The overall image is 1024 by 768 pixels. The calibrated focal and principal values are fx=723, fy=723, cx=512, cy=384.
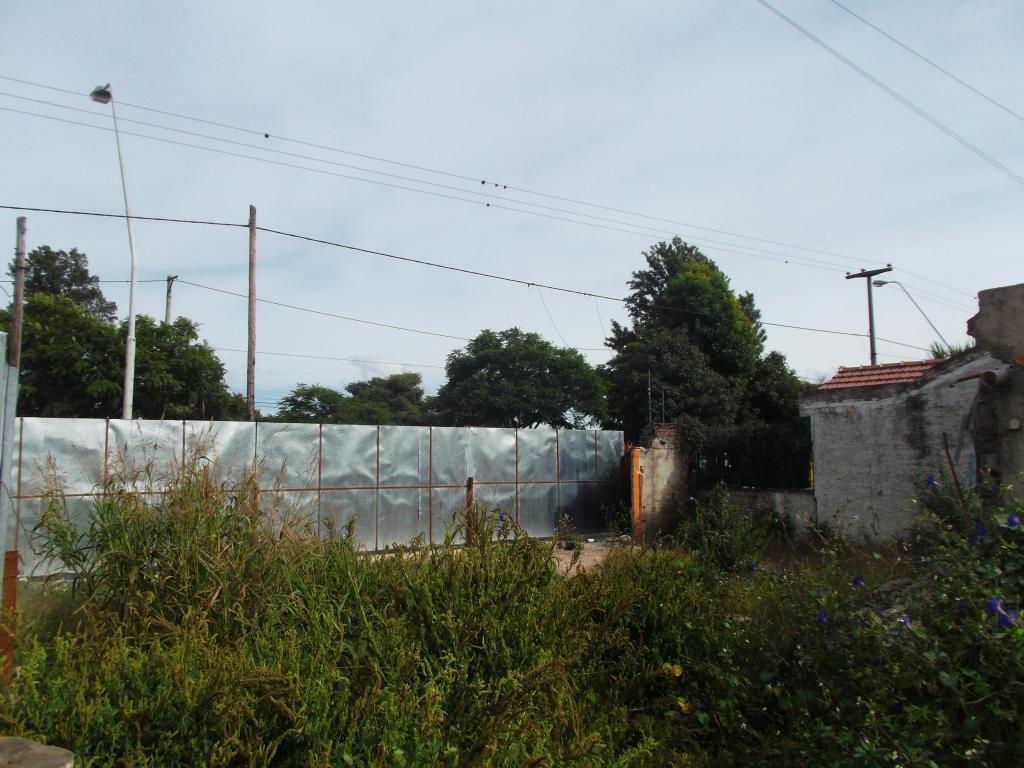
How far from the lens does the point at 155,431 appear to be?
10.3 metres

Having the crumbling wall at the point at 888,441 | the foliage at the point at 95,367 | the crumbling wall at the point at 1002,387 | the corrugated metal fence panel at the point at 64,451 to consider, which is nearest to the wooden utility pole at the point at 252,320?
the foliage at the point at 95,367

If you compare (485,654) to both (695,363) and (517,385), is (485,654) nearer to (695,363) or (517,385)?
(695,363)

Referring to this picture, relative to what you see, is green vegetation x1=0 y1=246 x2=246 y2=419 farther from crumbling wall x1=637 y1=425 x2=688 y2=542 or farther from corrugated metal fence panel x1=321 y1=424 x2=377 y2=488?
crumbling wall x1=637 y1=425 x2=688 y2=542

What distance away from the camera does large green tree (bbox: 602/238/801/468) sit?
61.7 ft

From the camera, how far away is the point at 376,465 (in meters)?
12.4

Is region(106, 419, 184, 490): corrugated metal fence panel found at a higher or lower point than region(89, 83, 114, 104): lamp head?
lower

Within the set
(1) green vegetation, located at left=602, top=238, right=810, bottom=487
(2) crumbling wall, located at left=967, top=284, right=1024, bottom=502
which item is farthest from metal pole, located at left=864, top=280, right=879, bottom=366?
(2) crumbling wall, located at left=967, top=284, right=1024, bottom=502

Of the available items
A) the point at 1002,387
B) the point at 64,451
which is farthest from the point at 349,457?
the point at 1002,387

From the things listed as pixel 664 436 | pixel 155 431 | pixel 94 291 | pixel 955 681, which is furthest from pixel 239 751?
pixel 94 291

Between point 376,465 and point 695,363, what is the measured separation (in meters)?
10.2

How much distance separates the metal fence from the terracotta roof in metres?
5.32

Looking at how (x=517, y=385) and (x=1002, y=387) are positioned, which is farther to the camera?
(x=517, y=385)

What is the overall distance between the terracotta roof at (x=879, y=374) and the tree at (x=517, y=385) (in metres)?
21.8

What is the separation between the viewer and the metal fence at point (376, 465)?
31.0ft
